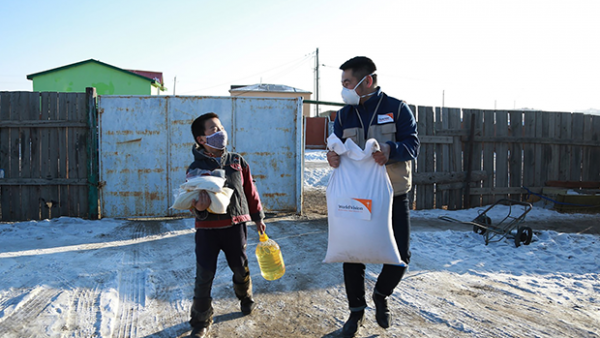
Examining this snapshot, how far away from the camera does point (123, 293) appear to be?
411 cm

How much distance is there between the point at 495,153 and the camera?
9.58 meters

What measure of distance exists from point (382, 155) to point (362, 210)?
399 mm

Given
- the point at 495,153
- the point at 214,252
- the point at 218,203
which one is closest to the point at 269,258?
the point at 214,252

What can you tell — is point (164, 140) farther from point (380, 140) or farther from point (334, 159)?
point (380, 140)

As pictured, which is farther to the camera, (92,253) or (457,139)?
(457,139)

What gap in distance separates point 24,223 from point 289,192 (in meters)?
4.63

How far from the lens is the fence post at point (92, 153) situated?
24.9 ft

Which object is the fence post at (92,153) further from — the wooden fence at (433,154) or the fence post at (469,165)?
the fence post at (469,165)

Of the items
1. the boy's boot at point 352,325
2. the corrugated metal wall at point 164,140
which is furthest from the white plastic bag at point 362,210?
the corrugated metal wall at point 164,140

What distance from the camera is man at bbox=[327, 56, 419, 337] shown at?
308 centimetres

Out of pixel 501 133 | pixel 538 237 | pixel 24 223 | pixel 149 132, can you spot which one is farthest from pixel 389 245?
pixel 501 133

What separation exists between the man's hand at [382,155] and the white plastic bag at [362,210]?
1.6 inches

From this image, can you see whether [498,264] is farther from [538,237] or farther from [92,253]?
[92,253]

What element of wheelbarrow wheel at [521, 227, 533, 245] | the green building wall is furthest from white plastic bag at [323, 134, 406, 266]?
the green building wall
